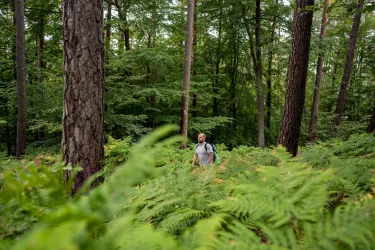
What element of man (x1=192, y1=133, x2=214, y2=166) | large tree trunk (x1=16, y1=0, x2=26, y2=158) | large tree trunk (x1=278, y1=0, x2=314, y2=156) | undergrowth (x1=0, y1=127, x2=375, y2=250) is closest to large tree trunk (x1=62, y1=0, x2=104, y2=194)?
undergrowth (x1=0, y1=127, x2=375, y2=250)

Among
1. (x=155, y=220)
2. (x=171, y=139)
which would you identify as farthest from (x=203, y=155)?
(x=171, y=139)

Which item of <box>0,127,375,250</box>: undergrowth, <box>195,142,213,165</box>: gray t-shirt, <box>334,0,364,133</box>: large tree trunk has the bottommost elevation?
<box>195,142,213,165</box>: gray t-shirt

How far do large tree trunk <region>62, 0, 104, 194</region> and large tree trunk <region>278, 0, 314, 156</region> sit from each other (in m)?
4.00

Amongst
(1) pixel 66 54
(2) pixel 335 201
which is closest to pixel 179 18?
(1) pixel 66 54

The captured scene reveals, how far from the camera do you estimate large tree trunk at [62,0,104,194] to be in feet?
10.7

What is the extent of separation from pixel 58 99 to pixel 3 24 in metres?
5.72

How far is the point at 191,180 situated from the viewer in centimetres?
259

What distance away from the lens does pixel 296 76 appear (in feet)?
17.7

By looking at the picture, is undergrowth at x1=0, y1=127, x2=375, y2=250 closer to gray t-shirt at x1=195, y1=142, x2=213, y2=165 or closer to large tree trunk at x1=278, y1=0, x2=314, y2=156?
large tree trunk at x1=278, y1=0, x2=314, y2=156

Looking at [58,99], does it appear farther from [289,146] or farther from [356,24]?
[356,24]

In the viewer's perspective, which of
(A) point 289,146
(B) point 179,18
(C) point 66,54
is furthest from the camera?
(B) point 179,18

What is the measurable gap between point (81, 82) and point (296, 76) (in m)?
4.32

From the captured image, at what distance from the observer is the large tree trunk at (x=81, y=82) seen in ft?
10.7

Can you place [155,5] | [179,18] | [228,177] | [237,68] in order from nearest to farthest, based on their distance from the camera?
[228,177]
[155,5]
[179,18]
[237,68]
